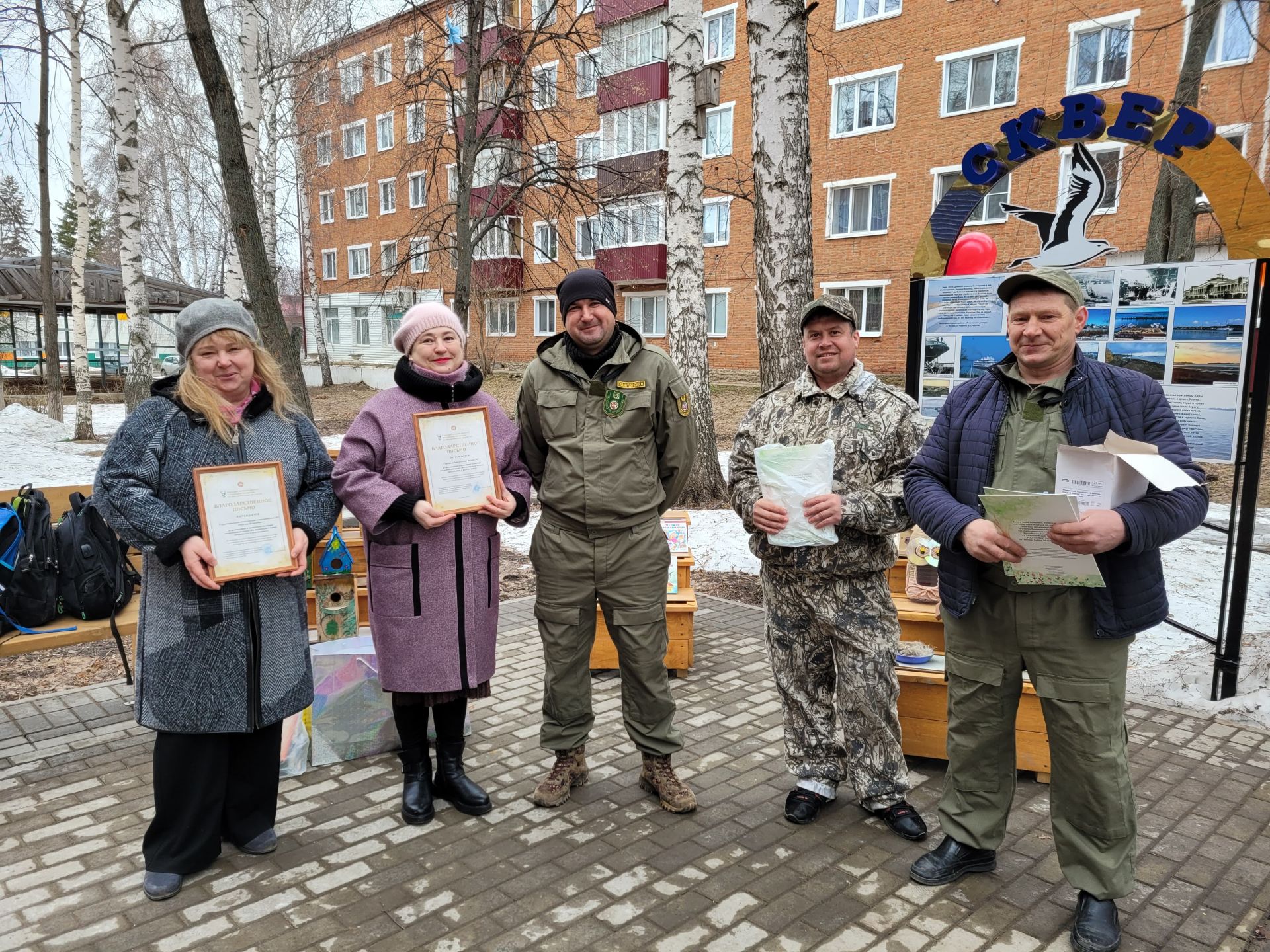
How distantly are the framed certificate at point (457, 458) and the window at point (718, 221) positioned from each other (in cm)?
2235

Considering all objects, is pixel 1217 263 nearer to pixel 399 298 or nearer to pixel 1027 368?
pixel 1027 368

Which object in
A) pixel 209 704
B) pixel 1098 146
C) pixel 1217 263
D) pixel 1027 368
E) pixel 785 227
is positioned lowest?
pixel 209 704

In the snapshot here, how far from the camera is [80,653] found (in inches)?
210

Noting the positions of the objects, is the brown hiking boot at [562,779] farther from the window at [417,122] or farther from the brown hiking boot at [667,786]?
the window at [417,122]

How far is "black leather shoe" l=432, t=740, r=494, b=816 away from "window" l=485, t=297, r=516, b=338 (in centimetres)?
2835

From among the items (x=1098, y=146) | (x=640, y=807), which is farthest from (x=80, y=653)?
(x=1098, y=146)

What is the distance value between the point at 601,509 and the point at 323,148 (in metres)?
33.7

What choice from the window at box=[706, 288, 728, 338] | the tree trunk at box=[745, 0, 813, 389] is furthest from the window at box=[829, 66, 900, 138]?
the tree trunk at box=[745, 0, 813, 389]

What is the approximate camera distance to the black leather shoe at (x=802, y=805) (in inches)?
130

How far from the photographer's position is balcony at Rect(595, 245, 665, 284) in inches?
987

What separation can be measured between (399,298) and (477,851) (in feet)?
60.6

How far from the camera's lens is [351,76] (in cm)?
2694

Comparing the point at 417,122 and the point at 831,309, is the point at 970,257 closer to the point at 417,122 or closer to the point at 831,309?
the point at 831,309

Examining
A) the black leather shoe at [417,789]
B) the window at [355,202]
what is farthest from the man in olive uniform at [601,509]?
the window at [355,202]
